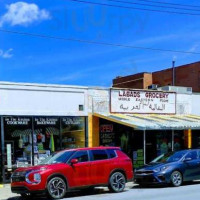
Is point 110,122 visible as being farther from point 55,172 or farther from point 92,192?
point 55,172

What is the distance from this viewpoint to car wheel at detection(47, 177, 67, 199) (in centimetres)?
1327

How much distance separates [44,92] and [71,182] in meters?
6.90

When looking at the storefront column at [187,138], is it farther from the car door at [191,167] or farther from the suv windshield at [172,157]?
the car door at [191,167]

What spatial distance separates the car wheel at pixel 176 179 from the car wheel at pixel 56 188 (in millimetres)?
4460

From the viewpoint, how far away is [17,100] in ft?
62.1

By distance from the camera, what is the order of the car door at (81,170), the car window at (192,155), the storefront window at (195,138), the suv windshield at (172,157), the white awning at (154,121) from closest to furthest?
the car door at (81,170), the suv windshield at (172,157), the car window at (192,155), the white awning at (154,121), the storefront window at (195,138)

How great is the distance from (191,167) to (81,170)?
4.86m

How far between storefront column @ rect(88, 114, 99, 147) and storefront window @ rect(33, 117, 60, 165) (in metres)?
1.78

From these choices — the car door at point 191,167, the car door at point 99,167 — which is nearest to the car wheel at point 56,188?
the car door at point 99,167

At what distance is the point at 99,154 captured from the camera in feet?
49.3

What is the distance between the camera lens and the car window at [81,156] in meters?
14.4

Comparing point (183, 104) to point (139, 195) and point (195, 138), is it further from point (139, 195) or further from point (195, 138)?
point (139, 195)

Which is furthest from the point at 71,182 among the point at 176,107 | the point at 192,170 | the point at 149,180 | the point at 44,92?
the point at 176,107

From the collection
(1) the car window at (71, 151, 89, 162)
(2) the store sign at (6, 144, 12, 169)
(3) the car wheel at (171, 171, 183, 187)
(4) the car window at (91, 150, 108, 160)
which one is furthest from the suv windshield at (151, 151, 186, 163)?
(2) the store sign at (6, 144, 12, 169)
